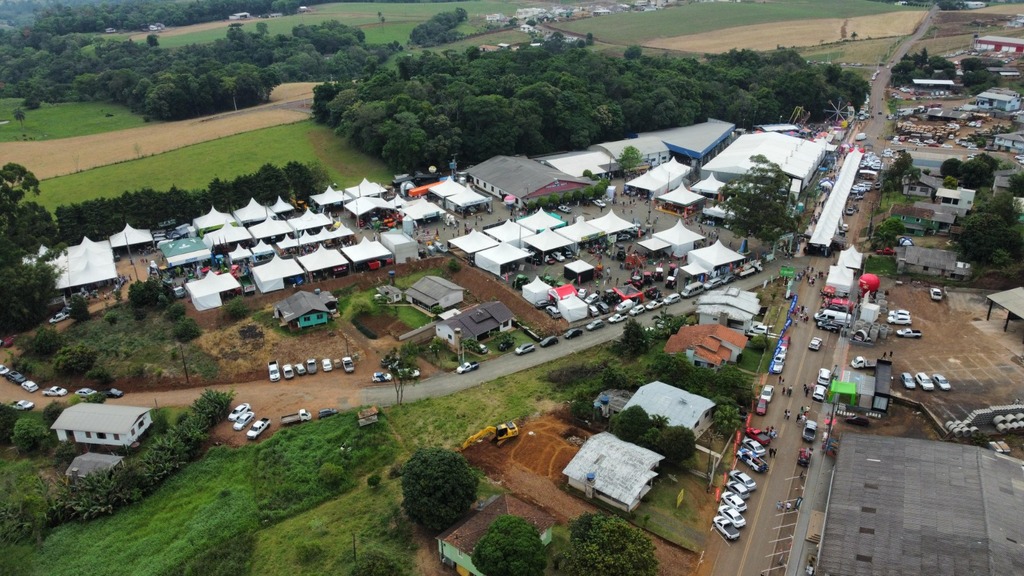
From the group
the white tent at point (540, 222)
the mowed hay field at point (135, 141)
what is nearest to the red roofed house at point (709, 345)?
the white tent at point (540, 222)

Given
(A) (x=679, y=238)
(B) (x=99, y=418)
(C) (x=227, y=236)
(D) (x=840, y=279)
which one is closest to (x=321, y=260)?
(C) (x=227, y=236)

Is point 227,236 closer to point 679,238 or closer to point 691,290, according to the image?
point 679,238

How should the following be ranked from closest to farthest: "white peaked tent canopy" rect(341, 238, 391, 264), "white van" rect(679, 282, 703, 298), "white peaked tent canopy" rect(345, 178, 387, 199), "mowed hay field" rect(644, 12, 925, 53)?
1. "white van" rect(679, 282, 703, 298)
2. "white peaked tent canopy" rect(341, 238, 391, 264)
3. "white peaked tent canopy" rect(345, 178, 387, 199)
4. "mowed hay field" rect(644, 12, 925, 53)

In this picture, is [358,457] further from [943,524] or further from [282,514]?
[943,524]

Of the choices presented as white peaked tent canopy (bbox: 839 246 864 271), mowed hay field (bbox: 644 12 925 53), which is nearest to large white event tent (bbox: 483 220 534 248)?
white peaked tent canopy (bbox: 839 246 864 271)

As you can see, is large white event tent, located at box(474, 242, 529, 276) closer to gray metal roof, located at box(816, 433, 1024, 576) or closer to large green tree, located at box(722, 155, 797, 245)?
large green tree, located at box(722, 155, 797, 245)
